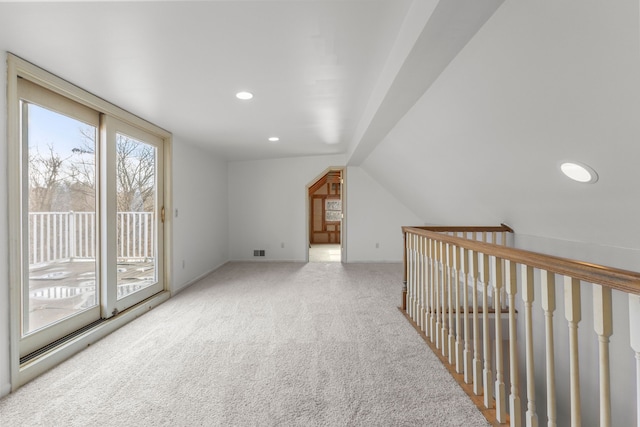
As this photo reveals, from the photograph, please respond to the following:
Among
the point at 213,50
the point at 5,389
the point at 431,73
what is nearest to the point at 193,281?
the point at 5,389

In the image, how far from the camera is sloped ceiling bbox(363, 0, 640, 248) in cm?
120

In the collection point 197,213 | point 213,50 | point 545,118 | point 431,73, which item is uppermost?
point 213,50

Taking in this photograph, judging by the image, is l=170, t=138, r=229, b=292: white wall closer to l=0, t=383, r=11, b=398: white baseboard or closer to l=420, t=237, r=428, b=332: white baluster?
l=0, t=383, r=11, b=398: white baseboard

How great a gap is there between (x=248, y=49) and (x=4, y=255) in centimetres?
189

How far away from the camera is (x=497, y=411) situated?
1.50 meters

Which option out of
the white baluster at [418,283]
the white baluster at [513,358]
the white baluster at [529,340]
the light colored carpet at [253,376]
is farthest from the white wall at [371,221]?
the white baluster at [529,340]

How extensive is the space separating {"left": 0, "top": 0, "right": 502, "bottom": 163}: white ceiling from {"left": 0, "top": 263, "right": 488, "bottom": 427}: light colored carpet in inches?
74.3

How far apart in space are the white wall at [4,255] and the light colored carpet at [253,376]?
0.53ft

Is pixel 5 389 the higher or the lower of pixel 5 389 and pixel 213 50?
the lower

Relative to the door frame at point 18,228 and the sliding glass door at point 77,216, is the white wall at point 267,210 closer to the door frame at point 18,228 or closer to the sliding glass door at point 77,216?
the sliding glass door at point 77,216

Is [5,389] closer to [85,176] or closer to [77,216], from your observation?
[77,216]

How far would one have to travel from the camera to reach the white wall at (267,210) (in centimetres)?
625

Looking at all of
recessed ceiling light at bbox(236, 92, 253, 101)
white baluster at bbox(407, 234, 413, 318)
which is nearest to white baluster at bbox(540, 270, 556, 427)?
white baluster at bbox(407, 234, 413, 318)

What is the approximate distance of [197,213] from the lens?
15.4 feet
